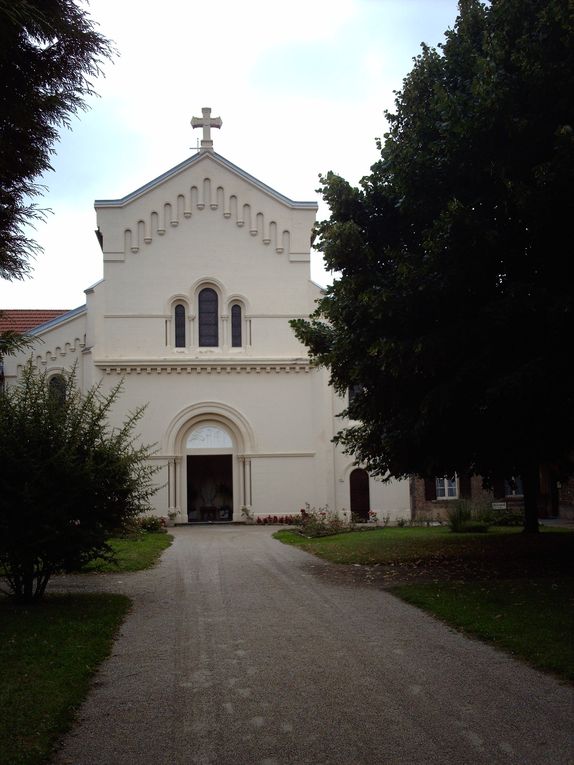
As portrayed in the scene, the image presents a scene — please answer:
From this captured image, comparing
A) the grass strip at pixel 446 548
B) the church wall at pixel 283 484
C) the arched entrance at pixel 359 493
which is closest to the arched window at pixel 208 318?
the church wall at pixel 283 484

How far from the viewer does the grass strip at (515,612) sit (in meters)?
7.81

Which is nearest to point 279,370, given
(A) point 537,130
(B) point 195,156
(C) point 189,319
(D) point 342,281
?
(C) point 189,319

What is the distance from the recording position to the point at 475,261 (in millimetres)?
12695

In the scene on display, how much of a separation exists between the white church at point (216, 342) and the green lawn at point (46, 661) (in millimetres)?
19080

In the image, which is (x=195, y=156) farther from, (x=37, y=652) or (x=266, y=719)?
(x=266, y=719)

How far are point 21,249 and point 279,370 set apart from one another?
23.0 meters

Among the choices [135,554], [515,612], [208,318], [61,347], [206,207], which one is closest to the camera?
[515,612]

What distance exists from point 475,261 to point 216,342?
20.0m

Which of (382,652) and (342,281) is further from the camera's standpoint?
(342,281)

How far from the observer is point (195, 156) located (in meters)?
32.3

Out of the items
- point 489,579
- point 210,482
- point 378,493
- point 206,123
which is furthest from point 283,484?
point 489,579

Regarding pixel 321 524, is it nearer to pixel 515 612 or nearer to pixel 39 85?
pixel 515 612

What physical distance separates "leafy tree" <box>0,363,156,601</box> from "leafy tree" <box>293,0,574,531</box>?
4.64 metres

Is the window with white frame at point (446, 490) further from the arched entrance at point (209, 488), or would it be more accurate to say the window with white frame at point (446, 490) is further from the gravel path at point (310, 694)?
the gravel path at point (310, 694)
